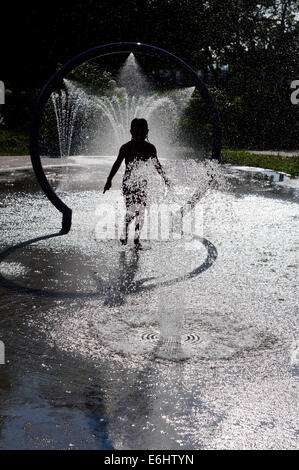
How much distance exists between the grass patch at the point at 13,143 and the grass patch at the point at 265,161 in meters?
6.13

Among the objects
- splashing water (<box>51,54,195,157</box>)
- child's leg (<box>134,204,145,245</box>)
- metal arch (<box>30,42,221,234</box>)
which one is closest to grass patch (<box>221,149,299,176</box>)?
splashing water (<box>51,54,195,157</box>)

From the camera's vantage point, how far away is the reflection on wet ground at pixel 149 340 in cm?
317

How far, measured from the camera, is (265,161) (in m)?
15.5

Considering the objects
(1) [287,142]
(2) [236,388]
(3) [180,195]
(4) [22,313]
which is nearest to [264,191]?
(3) [180,195]

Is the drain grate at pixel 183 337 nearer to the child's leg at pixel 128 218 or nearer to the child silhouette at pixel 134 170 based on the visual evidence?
the child silhouette at pixel 134 170

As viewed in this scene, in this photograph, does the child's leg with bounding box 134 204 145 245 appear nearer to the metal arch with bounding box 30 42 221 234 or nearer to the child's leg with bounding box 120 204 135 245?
the child's leg with bounding box 120 204 135 245

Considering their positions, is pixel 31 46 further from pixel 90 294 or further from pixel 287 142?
pixel 90 294

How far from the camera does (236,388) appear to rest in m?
3.61

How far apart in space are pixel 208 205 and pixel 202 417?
6808 millimetres

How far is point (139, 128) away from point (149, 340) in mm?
3399

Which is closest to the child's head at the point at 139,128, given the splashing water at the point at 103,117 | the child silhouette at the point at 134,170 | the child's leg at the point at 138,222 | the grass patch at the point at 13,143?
the child silhouette at the point at 134,170

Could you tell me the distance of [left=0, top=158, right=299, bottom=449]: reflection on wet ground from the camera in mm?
3170

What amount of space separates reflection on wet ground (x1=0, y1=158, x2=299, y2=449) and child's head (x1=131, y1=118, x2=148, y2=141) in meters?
1.35

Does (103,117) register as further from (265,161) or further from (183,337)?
(183,337)
